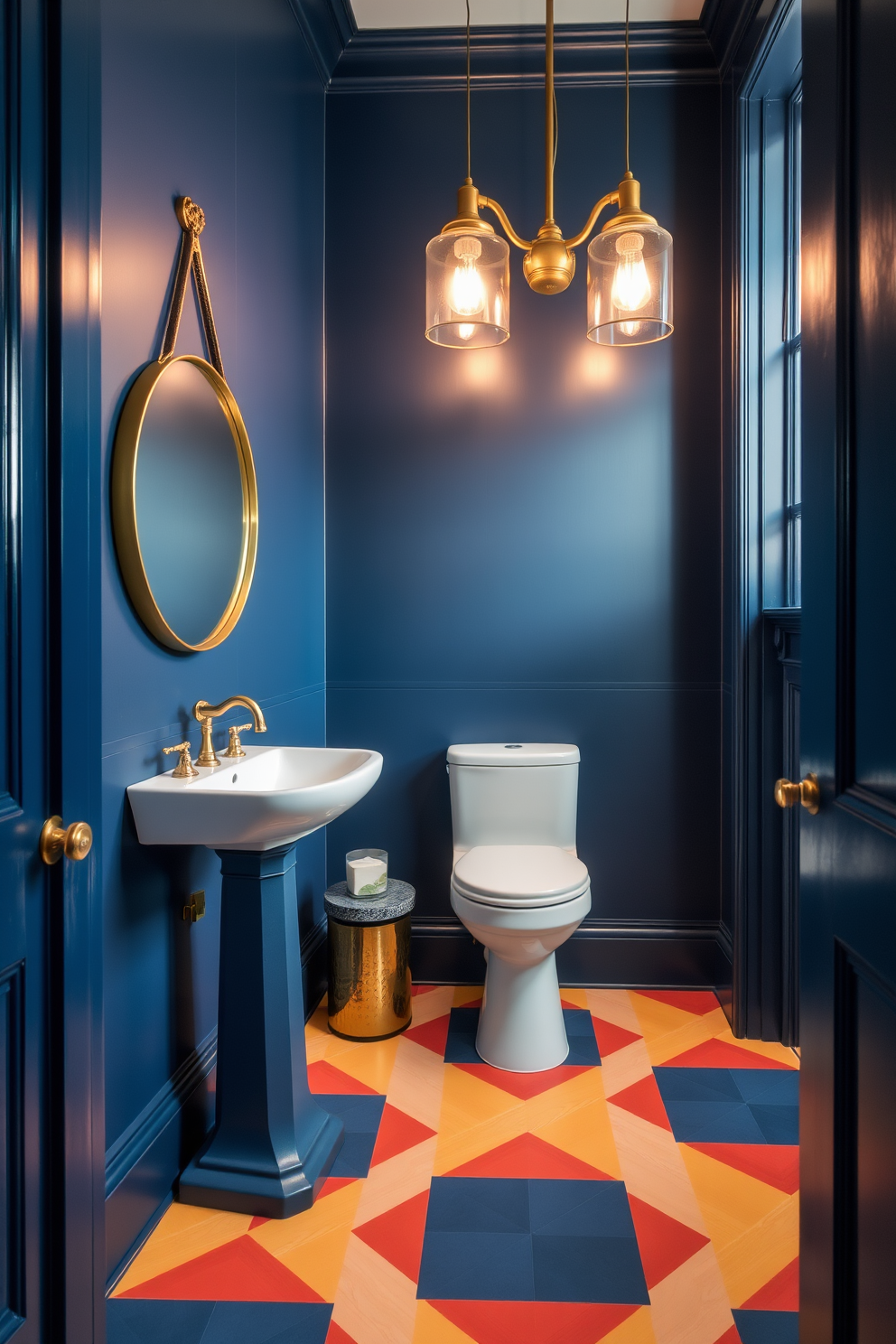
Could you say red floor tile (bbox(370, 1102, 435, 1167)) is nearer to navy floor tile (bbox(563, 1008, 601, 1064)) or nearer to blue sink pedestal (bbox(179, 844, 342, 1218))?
blue sink pedestal (bbox(179, 844, 342, 1218))

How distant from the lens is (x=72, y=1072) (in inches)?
39.1

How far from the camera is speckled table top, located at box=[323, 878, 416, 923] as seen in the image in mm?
2156

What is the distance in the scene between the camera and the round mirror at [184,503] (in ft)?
4.73

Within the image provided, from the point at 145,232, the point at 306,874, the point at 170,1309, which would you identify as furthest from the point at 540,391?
the point at 170,1309

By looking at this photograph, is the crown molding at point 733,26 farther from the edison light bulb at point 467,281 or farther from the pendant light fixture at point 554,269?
the edison light bulb at point 467,281

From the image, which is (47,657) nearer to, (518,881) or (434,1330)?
(434,1330)

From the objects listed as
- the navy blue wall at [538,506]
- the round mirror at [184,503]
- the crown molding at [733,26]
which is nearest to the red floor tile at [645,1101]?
the navy blue wall at [538,506]

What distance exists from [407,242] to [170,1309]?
8.79 ft

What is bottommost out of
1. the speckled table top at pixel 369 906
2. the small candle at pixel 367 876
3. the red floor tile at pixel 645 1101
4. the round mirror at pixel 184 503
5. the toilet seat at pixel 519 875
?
the red floor tile at pixel 645 1101

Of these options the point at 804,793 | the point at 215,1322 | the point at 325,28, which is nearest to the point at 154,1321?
the point at 215,1322

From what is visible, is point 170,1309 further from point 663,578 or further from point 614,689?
point 663,578

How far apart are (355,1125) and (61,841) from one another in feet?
3.94

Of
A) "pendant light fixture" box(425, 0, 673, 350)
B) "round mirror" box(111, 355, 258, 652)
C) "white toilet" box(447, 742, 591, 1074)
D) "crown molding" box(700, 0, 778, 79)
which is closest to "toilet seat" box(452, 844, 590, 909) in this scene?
"white toilet" box(447, 742, 591, 1074)

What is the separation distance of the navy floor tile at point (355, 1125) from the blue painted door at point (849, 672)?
0.91 m
